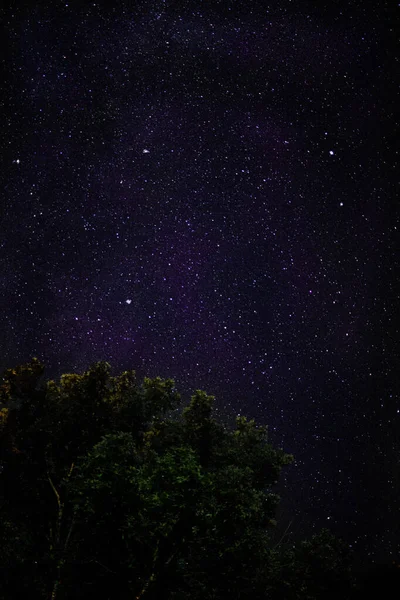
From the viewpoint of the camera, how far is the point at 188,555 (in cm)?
925

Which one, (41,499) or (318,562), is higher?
(318,562)

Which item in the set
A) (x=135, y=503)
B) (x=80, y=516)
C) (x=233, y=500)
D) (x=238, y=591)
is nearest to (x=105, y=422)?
(x=80, y=516)

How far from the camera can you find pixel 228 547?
8.70 meters

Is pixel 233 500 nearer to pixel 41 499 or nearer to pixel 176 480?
pixel 176 480

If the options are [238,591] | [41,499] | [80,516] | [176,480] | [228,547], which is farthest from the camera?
A: [41,499]

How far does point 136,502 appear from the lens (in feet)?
27.4

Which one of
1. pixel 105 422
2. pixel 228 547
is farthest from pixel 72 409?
pixel 228 547

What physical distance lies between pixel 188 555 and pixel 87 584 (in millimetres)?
3008

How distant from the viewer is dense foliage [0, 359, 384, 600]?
27.6 ft

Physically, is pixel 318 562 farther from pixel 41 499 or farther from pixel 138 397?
pixel 41 499

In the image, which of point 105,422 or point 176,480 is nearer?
point 176,480

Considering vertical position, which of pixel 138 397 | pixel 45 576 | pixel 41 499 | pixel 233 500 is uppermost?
pixel 138 397

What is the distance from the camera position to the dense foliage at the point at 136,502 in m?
8.41

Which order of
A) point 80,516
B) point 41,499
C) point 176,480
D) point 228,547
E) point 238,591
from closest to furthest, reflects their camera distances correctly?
point 176,480 → point 228,547 → point 238,591 → point 80,516 → point 41,499
